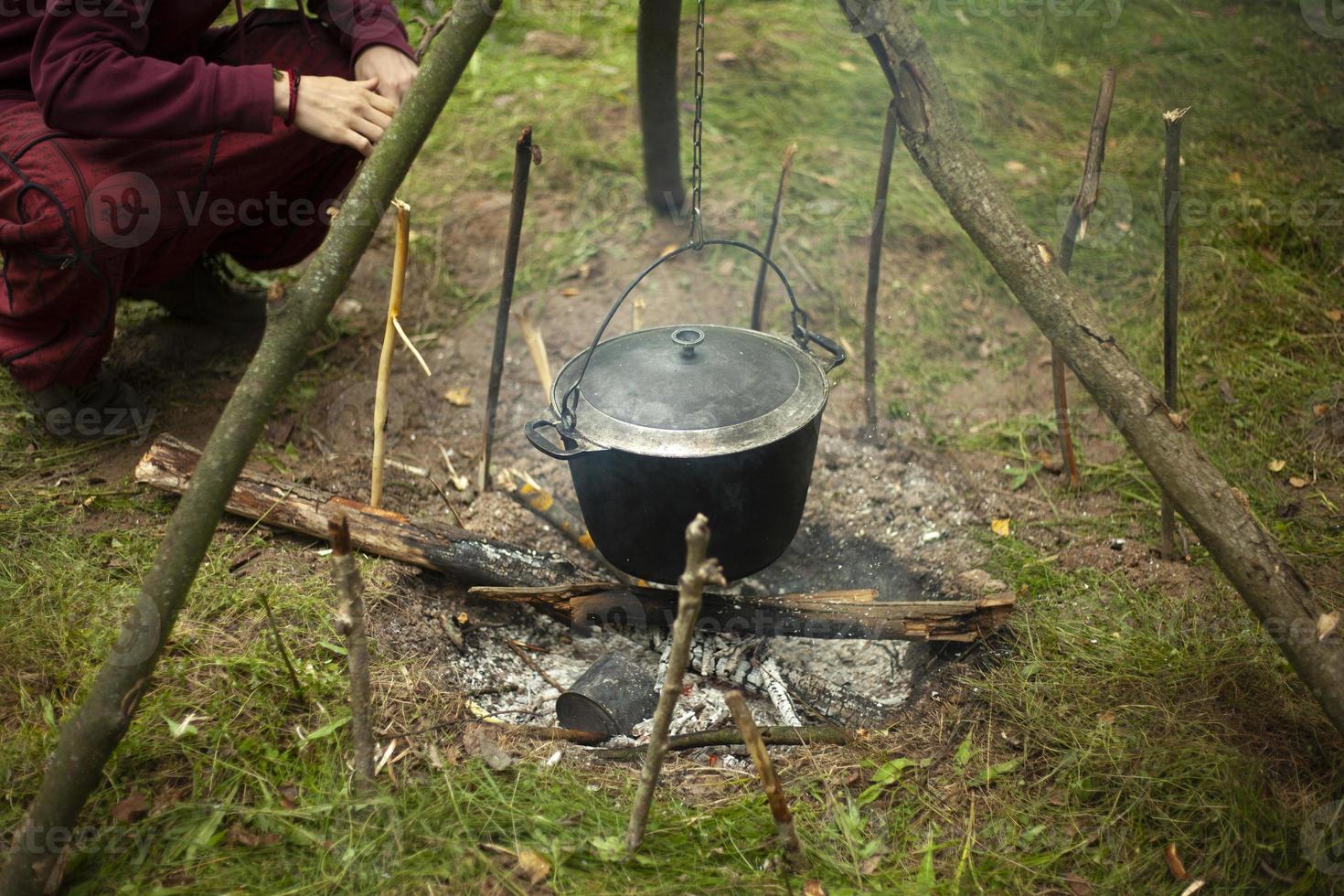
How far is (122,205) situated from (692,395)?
2.07 meters

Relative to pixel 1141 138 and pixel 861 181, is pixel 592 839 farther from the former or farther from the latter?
pixel 1141 138

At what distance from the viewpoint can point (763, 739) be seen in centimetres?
264

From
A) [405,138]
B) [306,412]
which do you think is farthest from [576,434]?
[306,412]

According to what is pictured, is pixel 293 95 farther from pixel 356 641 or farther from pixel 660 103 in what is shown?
pixel 660 103

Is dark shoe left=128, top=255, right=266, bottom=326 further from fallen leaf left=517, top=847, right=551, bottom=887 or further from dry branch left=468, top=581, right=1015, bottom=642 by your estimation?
fallen leaf left=517, top=847, right=551, bottom=887

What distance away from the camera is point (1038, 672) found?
9.12 feet

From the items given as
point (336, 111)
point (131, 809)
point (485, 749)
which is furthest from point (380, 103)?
point (131, 809)

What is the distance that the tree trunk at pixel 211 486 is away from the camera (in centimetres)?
209

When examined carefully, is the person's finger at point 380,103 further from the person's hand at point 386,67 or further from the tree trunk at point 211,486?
the tree trunk at point 211,486

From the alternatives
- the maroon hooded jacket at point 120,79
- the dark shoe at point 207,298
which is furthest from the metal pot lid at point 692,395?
the dark shoe at point 207,298

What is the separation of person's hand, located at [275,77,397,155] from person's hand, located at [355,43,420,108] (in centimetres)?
41

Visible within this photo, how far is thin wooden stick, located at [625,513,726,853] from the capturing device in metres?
1.83

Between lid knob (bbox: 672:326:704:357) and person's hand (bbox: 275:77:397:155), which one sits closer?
lid knob (bbox: 672:326:704:357)

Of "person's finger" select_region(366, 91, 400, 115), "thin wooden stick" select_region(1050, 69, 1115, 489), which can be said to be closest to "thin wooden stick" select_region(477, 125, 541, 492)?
"person's finger" select_region(366, 91, 400, 115)
